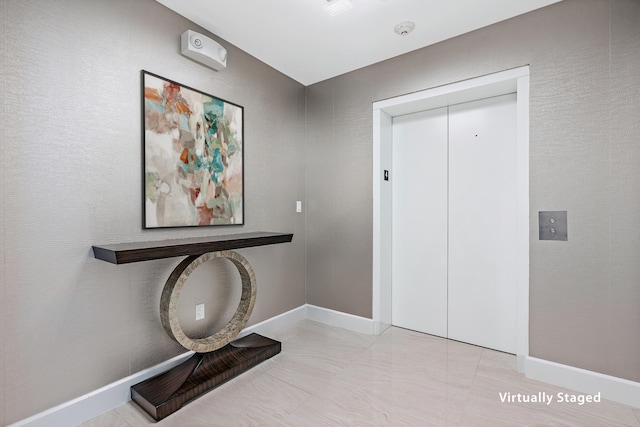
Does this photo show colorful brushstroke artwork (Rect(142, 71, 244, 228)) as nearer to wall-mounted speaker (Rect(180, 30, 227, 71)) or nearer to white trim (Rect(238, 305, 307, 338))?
wall-mounted speaker (Rect(180, 30, 227, 71))

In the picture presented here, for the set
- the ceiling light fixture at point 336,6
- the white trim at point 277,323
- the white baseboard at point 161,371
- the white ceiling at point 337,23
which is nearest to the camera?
the white baseboard at point 161,371

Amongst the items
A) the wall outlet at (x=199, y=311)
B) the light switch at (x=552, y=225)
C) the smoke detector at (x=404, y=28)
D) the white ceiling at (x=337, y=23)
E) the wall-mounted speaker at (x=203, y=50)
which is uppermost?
the white ceiling at (x=337, y=23)

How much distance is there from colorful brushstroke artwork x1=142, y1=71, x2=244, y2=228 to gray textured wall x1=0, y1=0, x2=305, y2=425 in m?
0.08

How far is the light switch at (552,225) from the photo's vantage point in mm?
2080

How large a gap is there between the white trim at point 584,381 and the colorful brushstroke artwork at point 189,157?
252cm

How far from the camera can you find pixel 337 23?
2316 millimetres

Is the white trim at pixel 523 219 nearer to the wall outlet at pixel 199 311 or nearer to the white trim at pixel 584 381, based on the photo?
the white trim at pixel 584 381

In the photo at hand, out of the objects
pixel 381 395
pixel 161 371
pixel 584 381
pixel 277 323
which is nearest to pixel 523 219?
pixel 584 381

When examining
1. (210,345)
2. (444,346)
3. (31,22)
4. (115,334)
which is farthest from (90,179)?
(444,346)

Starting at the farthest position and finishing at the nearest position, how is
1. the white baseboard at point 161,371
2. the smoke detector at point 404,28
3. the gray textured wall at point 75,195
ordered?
the smoke detector at point 404,28, the white baseboard at point 161,371, the gray textured wall at point 75,195

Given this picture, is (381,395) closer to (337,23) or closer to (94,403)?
(94,403)

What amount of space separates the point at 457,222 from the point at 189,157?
2.33 meters

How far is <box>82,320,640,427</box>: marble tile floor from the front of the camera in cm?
175

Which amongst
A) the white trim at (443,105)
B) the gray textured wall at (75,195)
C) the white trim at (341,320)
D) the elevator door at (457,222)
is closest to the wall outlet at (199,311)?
the gray textured wall at (75,195)
